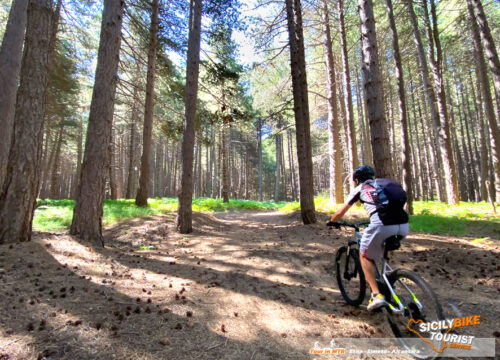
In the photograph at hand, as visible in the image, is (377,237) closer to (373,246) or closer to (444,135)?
(373,246)

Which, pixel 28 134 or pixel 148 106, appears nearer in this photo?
pixel 28 134

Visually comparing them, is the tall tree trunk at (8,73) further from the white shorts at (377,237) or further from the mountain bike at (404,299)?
the mountain bike at (404,299)

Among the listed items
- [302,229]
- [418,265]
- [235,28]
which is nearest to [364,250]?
[418,265]

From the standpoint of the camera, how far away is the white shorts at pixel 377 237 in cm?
286

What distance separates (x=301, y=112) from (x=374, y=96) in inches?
136

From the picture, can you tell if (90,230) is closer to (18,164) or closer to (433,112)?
(18,164)

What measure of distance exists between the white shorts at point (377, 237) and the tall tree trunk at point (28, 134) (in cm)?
631

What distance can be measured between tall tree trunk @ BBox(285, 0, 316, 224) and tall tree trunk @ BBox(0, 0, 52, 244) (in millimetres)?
7223

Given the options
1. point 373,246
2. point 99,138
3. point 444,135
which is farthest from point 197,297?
point 444,135

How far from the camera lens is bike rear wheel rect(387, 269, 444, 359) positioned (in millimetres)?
2312

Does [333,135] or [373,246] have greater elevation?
[333,135]

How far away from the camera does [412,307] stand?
2.51 meters

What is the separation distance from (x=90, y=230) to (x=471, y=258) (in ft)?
27.4

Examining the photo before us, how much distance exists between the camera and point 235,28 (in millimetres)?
10148
